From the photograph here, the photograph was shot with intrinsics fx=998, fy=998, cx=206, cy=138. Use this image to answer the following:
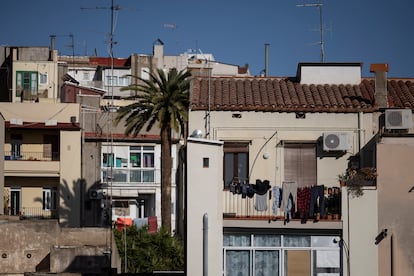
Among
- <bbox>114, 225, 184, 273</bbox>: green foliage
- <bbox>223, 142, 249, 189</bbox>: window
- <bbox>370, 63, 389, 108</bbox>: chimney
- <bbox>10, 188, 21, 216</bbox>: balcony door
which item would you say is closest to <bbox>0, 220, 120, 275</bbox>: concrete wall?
<bbox>114, 225, 184, 273</bbox>: green foliage

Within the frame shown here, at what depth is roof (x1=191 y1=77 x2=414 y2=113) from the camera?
2794 centimetres

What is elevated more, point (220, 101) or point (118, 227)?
point (220, 101)

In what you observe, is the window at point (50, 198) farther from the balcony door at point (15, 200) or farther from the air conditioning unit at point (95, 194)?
the air conditioning unit at point (95, 194)

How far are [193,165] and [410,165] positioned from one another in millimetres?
5417

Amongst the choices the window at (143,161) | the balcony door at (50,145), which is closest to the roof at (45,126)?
the balcony door at (50,145)

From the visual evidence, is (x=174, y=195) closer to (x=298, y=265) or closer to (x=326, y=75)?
(x=326, y=75)

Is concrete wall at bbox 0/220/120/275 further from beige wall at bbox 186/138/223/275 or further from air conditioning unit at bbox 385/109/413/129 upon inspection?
air conditioning unit at bbox 385/109/413/129

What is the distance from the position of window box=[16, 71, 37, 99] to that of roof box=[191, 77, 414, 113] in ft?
153

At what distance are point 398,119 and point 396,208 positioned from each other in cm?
320

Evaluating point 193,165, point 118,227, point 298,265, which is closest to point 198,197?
point 193,165

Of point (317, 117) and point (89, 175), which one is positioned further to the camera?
point (89, 175)

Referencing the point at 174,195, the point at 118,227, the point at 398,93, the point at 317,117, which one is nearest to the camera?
the point at 317,117

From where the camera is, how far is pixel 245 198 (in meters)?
25.3

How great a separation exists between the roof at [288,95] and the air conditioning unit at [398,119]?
1067 mm
